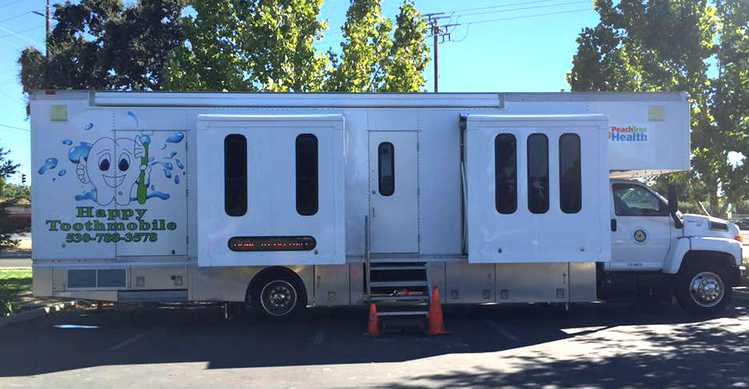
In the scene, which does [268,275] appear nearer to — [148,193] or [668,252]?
[148,193]

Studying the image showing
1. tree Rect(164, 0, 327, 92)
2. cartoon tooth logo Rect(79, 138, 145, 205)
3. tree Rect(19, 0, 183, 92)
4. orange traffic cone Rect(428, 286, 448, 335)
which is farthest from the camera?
tree Rect(19, 0, 183, 92)

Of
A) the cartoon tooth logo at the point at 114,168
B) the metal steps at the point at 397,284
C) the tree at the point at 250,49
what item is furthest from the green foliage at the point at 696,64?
the cartoon tooth logo at the point at 114,168

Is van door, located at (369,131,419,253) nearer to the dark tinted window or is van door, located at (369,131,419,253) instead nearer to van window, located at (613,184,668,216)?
the dark tinted window

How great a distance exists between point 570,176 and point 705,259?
2.66 metres

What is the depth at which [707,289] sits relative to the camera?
961cm

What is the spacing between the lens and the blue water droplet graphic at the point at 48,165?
348 inches

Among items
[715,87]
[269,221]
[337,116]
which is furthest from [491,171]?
[715,87]

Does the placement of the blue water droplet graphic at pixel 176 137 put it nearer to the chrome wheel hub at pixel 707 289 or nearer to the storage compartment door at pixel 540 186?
the storage compartment door at pixel 540 186

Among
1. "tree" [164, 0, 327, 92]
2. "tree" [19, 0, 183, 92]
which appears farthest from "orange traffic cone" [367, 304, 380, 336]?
"tree" [19, 0, 183, 92]

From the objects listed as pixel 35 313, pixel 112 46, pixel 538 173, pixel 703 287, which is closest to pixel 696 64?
pixel 703 287

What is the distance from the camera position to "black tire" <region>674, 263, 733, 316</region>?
31.5ft

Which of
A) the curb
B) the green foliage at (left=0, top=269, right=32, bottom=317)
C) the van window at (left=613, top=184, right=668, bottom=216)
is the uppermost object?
the van window at (left=613, top=184, right=668, bottom=216)

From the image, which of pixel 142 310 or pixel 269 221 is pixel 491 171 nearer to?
pixel 269 221

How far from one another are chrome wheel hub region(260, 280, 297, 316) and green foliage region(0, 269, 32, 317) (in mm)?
4215
